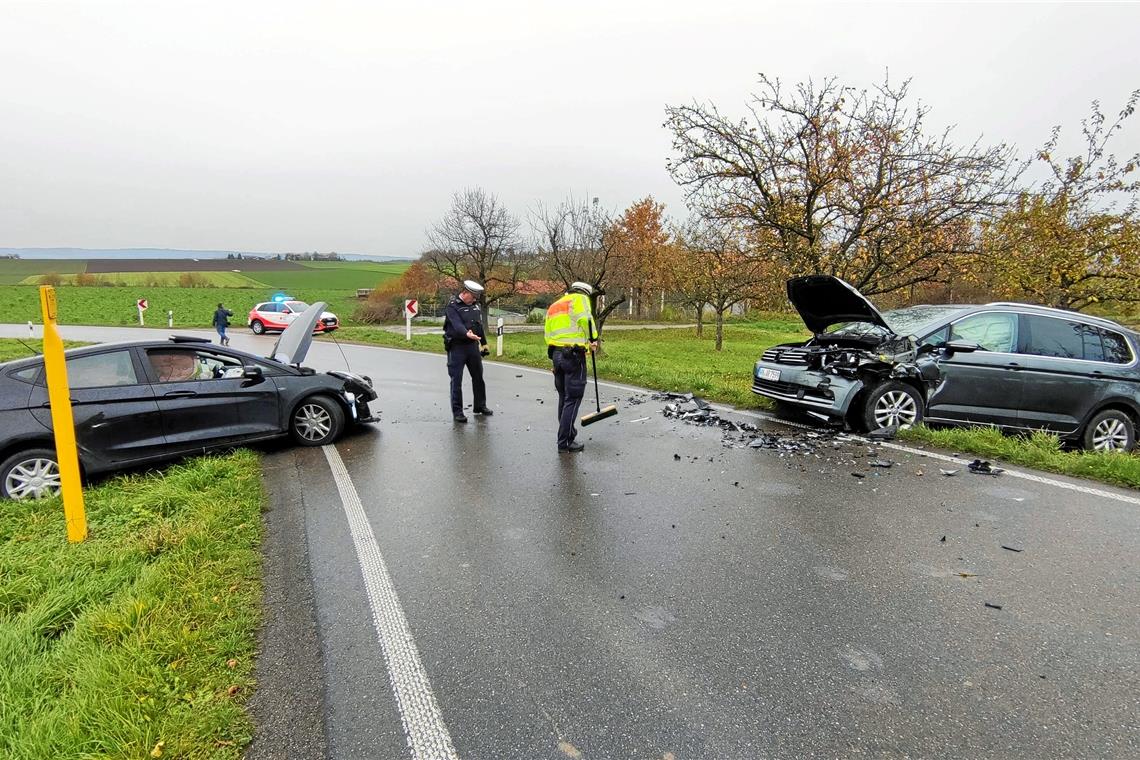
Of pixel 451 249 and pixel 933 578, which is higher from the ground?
pixel 451 249

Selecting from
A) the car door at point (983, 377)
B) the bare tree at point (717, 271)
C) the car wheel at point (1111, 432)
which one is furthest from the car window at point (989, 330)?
the bare tree at point (717, 271)

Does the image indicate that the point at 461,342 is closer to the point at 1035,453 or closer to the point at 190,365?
the point at 190,365

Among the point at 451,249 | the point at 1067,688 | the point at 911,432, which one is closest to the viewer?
the point at 1067,688

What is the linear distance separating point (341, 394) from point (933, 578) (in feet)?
20.3

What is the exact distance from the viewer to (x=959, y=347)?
648cm

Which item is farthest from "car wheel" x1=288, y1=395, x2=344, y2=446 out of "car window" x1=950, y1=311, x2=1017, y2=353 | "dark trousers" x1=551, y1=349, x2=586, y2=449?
"car window" x1=950, y1=311, x2=1017, y2=353

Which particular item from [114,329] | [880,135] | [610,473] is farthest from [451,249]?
[610,473]

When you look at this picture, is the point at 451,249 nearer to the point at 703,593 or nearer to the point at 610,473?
the point at 610,473

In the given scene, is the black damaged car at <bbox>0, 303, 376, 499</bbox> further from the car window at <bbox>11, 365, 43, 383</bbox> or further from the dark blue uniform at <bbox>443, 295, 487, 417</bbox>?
the dark blue uniform at <bbox>443, 295, 487, 417</bbox>

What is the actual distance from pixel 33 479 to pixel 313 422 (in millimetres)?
2460

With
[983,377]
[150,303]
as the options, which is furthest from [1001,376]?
[150,303]

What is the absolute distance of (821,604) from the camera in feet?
10.2

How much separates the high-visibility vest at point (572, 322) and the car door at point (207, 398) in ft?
10.9

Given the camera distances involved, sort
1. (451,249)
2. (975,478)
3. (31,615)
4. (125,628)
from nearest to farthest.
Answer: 1. (125,628)
2. (31,615)
3. (975,478)
4. (451,249)
